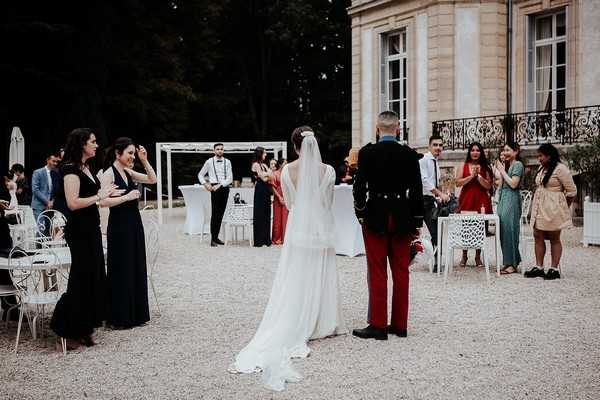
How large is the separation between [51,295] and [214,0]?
27277mm

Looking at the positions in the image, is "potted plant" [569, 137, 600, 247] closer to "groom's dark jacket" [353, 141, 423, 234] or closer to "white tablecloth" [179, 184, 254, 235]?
"white tablecloth" [179, 184, 254, 235]

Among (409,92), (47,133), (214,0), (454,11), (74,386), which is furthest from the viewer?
(214,0)

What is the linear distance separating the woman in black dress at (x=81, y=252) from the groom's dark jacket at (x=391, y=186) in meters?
2.19

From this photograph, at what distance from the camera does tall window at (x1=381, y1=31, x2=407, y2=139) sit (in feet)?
65.6

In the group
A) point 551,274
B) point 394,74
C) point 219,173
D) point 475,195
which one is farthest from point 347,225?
point 394,74

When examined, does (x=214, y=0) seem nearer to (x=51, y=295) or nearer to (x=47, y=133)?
(x=47, y=133)

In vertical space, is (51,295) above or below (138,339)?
above

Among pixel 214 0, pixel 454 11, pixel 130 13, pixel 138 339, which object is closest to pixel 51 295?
pixel 138 339

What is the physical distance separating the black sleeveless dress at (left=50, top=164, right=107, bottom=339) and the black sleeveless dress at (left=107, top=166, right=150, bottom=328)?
0.34 meters

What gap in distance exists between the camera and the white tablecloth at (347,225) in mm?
10898

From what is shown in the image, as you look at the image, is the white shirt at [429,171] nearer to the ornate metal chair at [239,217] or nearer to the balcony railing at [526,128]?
the ornate metal chair at [239,217]

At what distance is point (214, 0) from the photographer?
31156 millimetres

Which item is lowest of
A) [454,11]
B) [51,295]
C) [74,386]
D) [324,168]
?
[74,386]

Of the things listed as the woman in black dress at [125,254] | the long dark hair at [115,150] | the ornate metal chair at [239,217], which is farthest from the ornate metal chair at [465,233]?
the ornate metal chair at [239,217]
